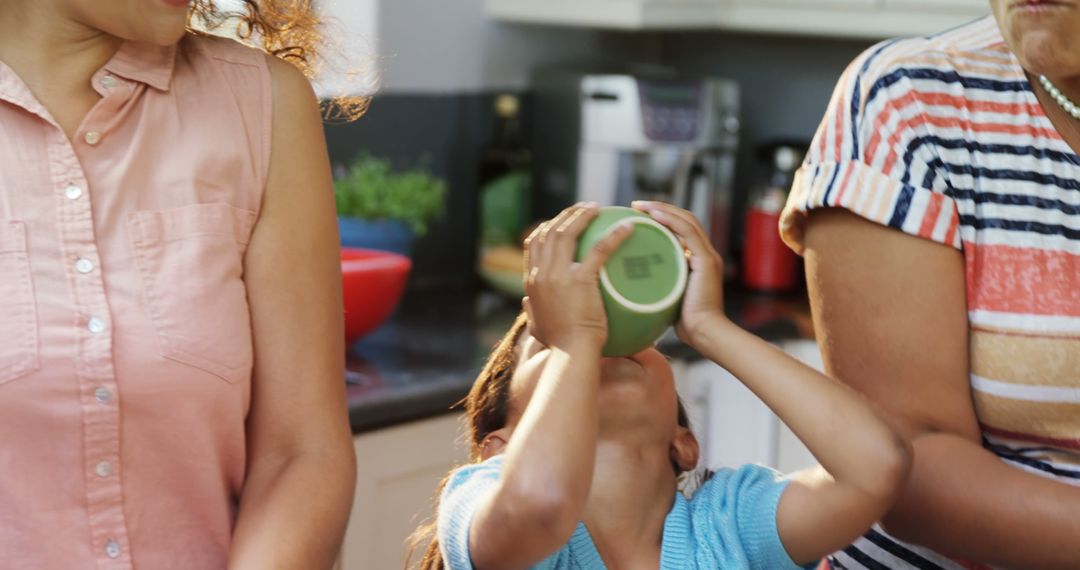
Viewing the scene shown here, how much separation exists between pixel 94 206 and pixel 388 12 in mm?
1759

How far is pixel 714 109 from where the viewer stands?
2984 mm

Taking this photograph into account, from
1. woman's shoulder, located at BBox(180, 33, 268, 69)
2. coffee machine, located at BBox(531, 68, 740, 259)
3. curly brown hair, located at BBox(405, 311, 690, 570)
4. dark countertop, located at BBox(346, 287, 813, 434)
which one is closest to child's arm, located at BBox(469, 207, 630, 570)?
curly brown hair, located at BBox(405, 311, 690, 570)

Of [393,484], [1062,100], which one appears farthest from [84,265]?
[393,484]

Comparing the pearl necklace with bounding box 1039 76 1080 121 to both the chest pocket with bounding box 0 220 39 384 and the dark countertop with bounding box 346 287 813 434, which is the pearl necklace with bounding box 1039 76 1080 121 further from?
the dark countertop with bounding box 346 287 813 434

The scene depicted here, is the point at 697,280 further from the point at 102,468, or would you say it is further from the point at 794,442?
the point at 794,442

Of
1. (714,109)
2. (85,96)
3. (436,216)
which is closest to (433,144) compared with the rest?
(436,216)

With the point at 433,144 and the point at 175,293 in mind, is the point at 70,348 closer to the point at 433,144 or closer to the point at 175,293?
the point at 175,293

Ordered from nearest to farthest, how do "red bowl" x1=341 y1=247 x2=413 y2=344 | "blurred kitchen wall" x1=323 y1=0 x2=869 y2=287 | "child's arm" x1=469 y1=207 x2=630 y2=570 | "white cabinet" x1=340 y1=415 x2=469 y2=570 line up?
"child's arm" x1=469 y1=207 x2=630 y2=570
"white cabinet" x1=340 y1=415 x2=469 y2=570
"red bowl" x1=341 y1=247 x2=413 y2=344
"blurred kitchen wall" x1=323 y1=0 x2=869 y2=287

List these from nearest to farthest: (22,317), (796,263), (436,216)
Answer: (22,317) < (436,216) < (796,263)

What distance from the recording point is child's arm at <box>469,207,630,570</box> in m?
1.03

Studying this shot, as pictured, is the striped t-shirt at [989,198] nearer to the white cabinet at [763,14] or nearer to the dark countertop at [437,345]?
the dark countertop at [437,345]

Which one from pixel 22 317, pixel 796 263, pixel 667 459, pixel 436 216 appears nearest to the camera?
pixel 22 317

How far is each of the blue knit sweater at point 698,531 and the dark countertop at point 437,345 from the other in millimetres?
990

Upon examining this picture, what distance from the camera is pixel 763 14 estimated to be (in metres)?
2.95
